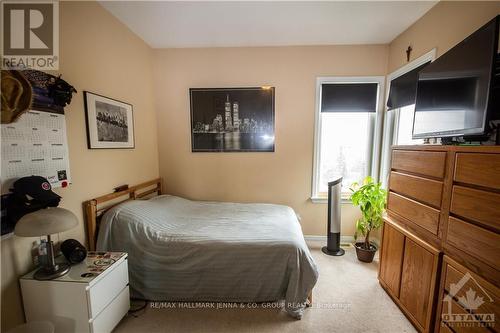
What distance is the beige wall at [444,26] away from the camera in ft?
5.07

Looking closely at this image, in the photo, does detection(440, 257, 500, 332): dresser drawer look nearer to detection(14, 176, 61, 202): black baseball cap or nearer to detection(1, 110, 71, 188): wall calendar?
detection(14, 176, 61, 202): black baseball cap

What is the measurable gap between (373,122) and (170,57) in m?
3.00

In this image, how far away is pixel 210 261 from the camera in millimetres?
1740

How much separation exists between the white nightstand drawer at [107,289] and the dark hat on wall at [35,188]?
643mm

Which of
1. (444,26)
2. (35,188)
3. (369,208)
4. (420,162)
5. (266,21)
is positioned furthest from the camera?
(369,208)

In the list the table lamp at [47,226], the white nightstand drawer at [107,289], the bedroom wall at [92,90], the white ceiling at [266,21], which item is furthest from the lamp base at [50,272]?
the white ceiling at [266,21]

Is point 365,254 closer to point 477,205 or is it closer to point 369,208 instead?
point 369,208

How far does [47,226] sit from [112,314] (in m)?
0.80

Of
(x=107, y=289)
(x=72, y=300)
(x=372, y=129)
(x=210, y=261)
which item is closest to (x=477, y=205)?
(x=210, y=261)

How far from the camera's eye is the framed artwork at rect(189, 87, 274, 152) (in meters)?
2.86

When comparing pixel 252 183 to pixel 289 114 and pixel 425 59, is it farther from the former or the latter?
pixel 425 59

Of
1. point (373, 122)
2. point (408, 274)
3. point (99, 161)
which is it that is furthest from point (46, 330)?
point (373, 122)

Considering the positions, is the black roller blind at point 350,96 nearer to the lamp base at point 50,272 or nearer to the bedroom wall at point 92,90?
the bedroom wall at point 92,90

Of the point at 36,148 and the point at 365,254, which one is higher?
the point at 36,148
